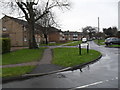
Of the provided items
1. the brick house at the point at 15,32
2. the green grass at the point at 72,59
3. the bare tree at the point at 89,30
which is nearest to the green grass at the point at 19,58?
the green grass at the point at 72,59

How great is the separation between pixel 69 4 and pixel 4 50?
1383 centimetres

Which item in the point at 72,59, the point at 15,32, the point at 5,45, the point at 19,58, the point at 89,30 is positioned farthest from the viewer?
the point at 89,30

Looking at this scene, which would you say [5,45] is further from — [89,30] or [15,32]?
[89,30]

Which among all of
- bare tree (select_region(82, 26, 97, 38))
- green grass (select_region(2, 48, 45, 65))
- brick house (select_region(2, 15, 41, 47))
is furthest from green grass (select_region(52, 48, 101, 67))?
bare tree (select_region(82, 26, 97, 38))

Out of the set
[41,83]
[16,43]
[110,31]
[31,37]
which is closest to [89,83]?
[41,83]

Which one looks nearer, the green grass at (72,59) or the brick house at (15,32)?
the green grass at (72,59)

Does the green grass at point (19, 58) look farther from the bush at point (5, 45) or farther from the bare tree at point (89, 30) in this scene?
the bare tree at point (89, 30)

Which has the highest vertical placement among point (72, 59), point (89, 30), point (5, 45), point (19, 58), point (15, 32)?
point (89, 30)

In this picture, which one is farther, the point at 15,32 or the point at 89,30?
the point at 89,30

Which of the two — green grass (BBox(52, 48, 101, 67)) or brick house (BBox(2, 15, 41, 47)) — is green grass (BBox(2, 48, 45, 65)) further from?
brick house (BBox(2, 15, 41, 47))

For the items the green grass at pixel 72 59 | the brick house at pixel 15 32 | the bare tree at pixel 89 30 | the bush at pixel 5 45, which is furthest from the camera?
the bare tree at pixel 89 30

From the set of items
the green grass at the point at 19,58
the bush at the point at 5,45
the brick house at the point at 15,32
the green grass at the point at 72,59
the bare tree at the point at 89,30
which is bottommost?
the green grass at the point at 19,58

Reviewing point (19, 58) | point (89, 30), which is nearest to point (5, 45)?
point (19, 58)

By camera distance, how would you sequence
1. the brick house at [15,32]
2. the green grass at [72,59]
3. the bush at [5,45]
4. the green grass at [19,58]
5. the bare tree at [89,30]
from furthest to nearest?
the bare tree at [89,30] < the brick house at [15,32] < the bush at [5,45] < the green grass at [19,58] < the green grass at [72,59]
